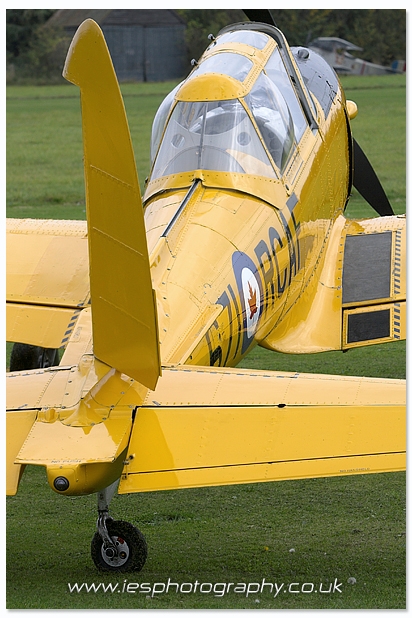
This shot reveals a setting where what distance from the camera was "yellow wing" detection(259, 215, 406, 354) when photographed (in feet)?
26.1

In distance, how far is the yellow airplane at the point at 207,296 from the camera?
15.8 ft

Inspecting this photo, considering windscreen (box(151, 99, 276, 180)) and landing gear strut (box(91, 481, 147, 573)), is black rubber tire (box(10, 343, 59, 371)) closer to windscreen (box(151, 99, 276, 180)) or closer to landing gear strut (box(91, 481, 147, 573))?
windscreen (box(151, 99, 276, 180))

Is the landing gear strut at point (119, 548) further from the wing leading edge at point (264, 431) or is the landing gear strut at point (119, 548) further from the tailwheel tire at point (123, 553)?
the wing leading edge at point (264, 431)

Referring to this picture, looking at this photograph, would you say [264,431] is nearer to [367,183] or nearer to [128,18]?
[367,183]

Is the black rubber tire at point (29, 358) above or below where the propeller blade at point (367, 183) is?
below

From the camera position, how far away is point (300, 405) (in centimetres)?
514

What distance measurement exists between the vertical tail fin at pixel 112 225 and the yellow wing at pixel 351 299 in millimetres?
2477

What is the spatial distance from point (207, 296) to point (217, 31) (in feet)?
108

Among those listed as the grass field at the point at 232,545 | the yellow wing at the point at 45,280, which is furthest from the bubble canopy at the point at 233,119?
the grass field at the point at 232,545

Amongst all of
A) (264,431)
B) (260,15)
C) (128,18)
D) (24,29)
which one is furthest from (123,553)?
(128,18)

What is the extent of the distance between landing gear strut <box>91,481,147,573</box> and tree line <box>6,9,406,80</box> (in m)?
24.2

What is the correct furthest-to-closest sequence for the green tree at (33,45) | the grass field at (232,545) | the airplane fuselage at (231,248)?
the green tree at (33,45)
the airplane fuselage at (231,248)
the grass field at (232,545)

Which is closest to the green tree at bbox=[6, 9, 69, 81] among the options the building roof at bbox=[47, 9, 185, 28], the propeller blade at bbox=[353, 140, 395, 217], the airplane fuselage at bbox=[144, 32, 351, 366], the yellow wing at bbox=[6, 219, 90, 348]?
the building roof at bbox=[47, 9, 185, 28]
